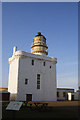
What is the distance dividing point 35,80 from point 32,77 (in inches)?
30.1

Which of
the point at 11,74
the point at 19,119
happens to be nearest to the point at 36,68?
the point at 11,74

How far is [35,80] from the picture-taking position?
78.3 ft

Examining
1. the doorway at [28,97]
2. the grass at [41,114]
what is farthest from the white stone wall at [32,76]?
the grass at [41,114]

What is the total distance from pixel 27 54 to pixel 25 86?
17.3 ft

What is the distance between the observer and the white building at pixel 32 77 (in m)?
22.4

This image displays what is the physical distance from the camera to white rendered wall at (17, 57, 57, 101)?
2255cm

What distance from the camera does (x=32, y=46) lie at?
28562 millimetres

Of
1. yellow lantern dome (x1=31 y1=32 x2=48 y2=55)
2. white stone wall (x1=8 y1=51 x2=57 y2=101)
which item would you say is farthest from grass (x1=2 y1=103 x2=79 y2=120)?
yellow lantern dome (x1=31 y1=32 x2=48 y2=55)

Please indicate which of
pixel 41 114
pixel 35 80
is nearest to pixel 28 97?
pixel 35 80

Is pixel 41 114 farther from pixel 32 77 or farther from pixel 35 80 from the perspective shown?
pixel 35 80

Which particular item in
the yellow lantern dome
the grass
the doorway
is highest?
the yellow lantern dome

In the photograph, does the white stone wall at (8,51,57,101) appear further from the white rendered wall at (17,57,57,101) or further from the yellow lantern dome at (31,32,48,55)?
the yellow lantern dome at (31,32,48,55)

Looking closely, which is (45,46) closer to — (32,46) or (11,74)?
(32,46)

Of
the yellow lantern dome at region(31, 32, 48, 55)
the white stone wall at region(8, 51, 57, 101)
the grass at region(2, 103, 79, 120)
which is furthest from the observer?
the yellow lantern dome at region(31, 32, 48, 55)
